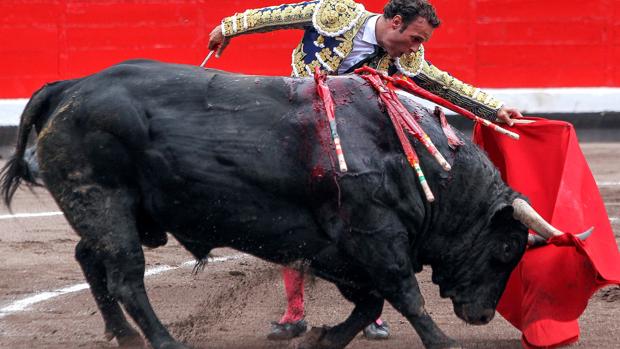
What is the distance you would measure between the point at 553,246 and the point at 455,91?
64 centimetres

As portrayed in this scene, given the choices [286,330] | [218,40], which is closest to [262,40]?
[218,40]

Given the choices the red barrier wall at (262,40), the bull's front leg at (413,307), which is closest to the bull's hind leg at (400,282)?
the bull's front leg at (413,307)

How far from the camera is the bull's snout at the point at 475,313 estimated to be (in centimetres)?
348

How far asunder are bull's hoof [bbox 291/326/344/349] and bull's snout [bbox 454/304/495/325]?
370 millimetres

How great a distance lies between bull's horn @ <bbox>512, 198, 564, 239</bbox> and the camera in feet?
10.9

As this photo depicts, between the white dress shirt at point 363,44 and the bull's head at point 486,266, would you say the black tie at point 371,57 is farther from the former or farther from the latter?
the bull's head at point 486,266

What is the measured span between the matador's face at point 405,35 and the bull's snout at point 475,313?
81 cm

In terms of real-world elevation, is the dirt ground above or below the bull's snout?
below

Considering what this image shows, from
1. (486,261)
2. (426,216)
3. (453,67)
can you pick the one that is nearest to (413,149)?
(426,216)

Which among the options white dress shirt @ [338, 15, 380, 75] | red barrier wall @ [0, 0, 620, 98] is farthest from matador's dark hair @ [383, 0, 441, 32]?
red barrier wall @ [0, 0, 620, 98]

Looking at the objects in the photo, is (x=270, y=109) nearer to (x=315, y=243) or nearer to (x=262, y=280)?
(x=315, y=243)

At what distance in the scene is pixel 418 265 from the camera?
11.4 ft

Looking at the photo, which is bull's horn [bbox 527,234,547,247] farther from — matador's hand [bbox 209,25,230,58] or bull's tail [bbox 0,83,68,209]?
bull's tail [bbox 0,83,68,209]

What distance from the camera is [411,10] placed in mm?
3600
